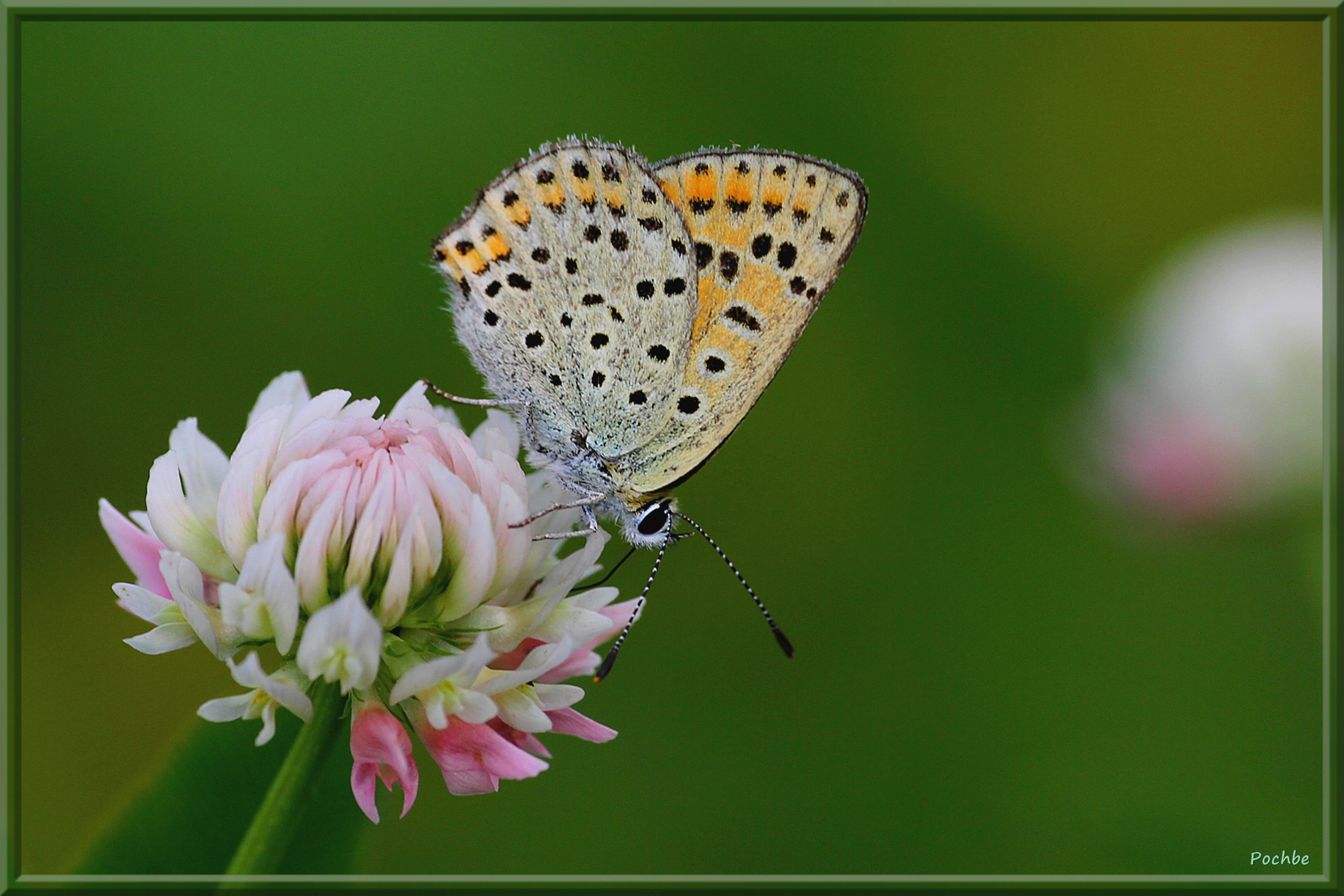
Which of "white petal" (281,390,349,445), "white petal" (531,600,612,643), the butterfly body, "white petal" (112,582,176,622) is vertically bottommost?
"white petal" (531,600,612,643)

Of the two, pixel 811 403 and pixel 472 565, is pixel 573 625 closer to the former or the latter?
pixel 472 565

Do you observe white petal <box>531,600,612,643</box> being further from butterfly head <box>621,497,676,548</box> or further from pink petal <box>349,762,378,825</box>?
butterfly head <box>621,497,676,548</box>

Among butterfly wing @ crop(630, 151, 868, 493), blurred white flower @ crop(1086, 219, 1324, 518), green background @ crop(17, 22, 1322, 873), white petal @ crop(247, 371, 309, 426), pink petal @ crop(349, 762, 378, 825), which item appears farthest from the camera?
blurred white flower @ crop(1086, 219, 1324, 518)

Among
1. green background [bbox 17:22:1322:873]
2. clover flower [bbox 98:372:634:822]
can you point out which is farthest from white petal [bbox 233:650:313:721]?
green background [bbox 17:22:1322:873]

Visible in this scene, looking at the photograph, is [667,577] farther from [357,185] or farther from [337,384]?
[357,185]

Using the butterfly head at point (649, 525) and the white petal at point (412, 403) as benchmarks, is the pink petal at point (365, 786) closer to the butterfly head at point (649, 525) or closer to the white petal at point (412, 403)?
the white petal at point (412, 403)
